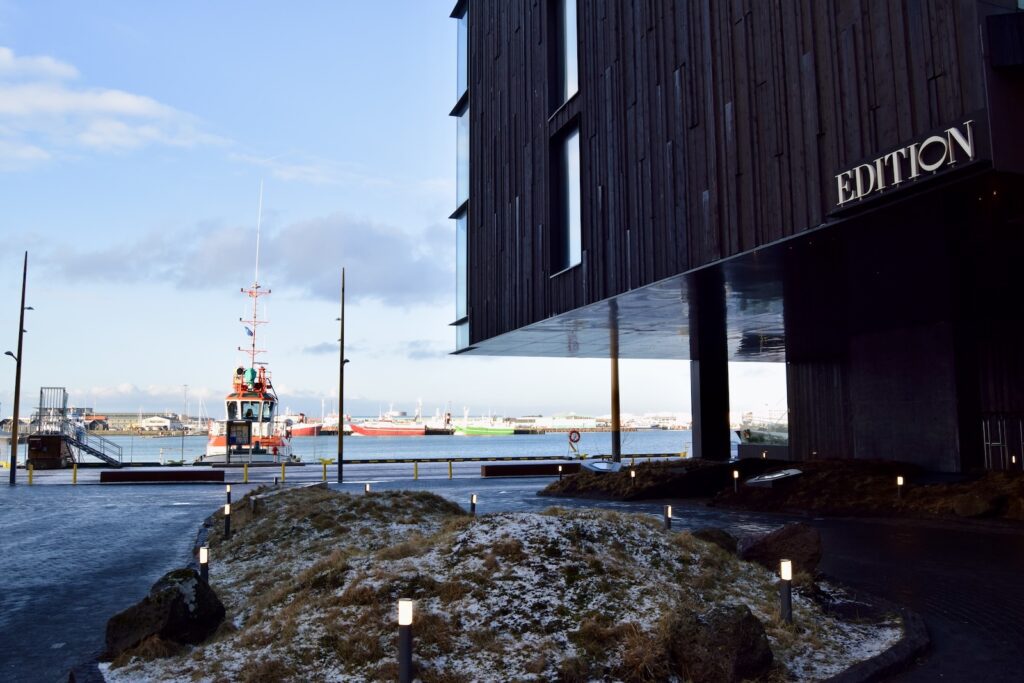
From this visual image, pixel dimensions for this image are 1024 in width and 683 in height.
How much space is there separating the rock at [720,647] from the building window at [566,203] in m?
18.0

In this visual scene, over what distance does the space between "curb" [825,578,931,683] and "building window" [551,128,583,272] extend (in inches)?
670

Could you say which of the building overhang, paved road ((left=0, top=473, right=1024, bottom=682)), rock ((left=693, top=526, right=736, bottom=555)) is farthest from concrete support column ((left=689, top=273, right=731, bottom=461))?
rock ((left=693, top=526, right=736, bottom=555))

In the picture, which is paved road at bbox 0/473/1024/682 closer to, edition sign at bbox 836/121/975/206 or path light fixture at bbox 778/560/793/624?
path light fixture at bbox 778/560/793/624

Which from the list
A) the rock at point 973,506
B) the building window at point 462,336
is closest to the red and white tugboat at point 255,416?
the building window at point 462,336

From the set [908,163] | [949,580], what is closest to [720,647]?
[949,580]

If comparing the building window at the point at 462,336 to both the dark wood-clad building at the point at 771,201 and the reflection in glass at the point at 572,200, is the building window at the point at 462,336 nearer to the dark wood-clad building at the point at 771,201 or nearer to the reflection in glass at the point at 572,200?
the dark wood-clad building at the point at 771,201

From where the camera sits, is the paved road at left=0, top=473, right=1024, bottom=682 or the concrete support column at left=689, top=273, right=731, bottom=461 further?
the concrete support column at left=689, top=273, right=731, bottom=461

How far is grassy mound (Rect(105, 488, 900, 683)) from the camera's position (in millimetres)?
7445

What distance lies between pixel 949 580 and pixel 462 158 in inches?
1157

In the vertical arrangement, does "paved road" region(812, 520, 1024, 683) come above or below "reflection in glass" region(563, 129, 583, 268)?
below

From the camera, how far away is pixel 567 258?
25.7 metres

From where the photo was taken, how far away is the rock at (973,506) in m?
18.5

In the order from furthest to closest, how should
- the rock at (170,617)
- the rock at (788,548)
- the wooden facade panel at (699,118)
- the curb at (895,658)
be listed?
1. the wooden facade panel at (699,118)
2. the rock at (788,548)
3. the rock at (170,617)
4. the curb at (895,658)

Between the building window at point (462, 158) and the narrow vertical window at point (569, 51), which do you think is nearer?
the narrow vertical window at point (569, 51)
